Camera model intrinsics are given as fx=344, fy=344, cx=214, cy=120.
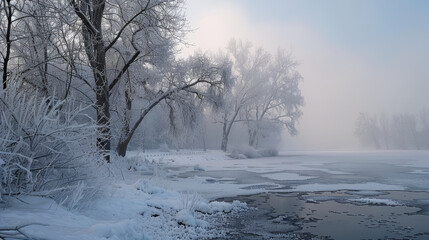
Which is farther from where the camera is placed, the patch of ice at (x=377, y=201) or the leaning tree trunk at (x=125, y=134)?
the leaning tree trunk at (x=125, y=134)

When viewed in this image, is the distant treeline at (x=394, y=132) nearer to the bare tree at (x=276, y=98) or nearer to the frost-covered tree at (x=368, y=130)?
the frost-covered tree at (x=368, y=130)

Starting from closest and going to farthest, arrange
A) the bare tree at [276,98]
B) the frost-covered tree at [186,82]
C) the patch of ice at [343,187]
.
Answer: the patch of ice at [343,187]
the frost-covered tree at [186,82]
the bare tree at [276,98]

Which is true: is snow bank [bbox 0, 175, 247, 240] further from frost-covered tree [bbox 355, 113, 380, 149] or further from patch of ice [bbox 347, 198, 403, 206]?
frost-covered tree [bbox 355, 113, 380, 149]

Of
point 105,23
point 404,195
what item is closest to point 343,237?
point 404,195

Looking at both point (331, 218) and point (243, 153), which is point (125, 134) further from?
point (243, 153)

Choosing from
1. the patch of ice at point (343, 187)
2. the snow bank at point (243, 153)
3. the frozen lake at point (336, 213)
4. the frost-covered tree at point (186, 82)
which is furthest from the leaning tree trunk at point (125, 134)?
the snow bank at point (243, 153)

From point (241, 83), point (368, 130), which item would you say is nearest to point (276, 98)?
point (241, 83)

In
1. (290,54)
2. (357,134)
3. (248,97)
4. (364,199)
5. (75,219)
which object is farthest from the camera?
(357,134)

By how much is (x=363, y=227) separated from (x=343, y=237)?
0.70m

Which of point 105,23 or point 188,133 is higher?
point 105,23

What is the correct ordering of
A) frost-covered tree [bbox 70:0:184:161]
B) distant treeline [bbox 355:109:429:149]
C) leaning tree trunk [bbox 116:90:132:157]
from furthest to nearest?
distant treeline [bbox 355:109:429:149] < leaning tree trunk [bbox 116:90:132:157] < frost-covered tree [bbox 70:0:184:161]

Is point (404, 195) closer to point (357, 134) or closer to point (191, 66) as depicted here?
point (191, 66)

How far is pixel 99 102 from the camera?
37.9 feet

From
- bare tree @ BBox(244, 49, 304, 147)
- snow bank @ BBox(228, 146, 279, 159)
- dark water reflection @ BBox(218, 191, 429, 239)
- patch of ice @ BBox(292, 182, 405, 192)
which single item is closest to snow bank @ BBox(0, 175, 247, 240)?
dark water reflection @ BBox(218, 191, 429, 239)
